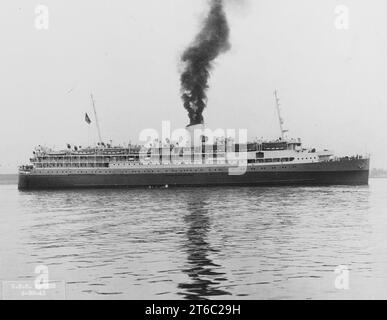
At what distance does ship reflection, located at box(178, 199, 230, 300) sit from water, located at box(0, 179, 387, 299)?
2cm

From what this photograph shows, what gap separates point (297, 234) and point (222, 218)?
20.2 ft

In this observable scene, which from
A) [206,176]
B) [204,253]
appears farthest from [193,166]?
[204,253]

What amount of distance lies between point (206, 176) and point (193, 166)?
2.10m

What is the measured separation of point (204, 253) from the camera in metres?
15.3

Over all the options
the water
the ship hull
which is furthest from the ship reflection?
the ship hull

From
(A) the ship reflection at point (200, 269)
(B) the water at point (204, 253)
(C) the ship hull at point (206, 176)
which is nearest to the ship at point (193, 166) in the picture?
(C) the ship hull at point (206, 176)

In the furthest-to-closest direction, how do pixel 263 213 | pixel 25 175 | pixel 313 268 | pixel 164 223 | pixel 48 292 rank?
pixel 25 175
pixel 263 213
pixel 164 223
pixel 313 268
pixel 48 292

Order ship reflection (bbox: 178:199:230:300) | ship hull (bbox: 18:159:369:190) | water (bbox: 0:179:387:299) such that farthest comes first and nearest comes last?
1. ship hull (bbox: 18:159:369:190)
2. water (bbox: 0:179:387:299)
3. ship reflection (bbox: 178:199:230:300)

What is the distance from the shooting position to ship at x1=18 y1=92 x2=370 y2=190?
199 feet

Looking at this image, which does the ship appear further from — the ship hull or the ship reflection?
the ship reflection

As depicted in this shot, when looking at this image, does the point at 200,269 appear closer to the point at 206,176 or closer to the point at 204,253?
the point at 204,253
